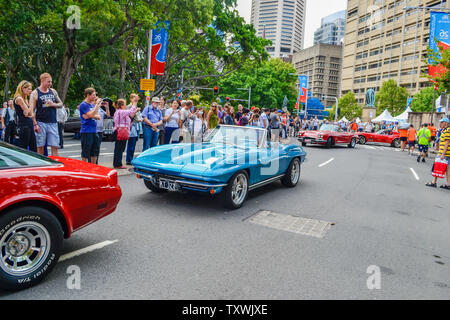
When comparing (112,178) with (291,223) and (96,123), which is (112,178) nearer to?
(291,223)

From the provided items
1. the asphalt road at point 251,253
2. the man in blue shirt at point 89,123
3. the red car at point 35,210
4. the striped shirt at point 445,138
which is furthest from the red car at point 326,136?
the red car at point 35,210

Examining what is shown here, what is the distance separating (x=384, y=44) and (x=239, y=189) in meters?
106

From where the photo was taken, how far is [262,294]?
119 inches

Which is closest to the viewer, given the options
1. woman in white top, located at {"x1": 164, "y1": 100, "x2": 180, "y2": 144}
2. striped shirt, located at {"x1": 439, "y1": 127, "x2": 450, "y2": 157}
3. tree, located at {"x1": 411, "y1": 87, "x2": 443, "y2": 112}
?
striped shirt, located at {"x1": 439, "y1": 127, "x2": 450, "y2": 157}

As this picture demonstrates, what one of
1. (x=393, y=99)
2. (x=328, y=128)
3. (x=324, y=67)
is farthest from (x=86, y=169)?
(x=324, y=67)

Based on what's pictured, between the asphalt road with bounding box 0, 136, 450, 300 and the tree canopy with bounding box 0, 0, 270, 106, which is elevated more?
the tree canopy with bounding box 0, 0, 270, 106

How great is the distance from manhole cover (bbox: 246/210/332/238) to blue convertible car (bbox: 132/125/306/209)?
1.69ft

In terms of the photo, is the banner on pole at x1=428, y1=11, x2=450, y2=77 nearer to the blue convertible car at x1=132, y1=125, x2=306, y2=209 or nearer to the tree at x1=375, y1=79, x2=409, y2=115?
the blue convertible car at x1=132, y1=125, x2=306, y2=209

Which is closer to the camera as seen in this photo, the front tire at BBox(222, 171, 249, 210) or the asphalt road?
the asphalt road

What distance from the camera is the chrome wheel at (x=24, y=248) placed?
2.75 meters

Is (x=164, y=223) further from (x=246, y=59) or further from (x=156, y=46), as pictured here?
(x=246, y=59)

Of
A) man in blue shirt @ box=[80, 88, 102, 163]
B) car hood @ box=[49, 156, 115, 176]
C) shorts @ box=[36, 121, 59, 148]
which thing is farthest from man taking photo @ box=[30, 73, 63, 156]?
car hood @ box=[49, 156, 115, 176]

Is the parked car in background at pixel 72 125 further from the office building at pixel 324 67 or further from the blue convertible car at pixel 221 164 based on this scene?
the office building at pixel 324 67

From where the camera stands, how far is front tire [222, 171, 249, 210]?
542cm
